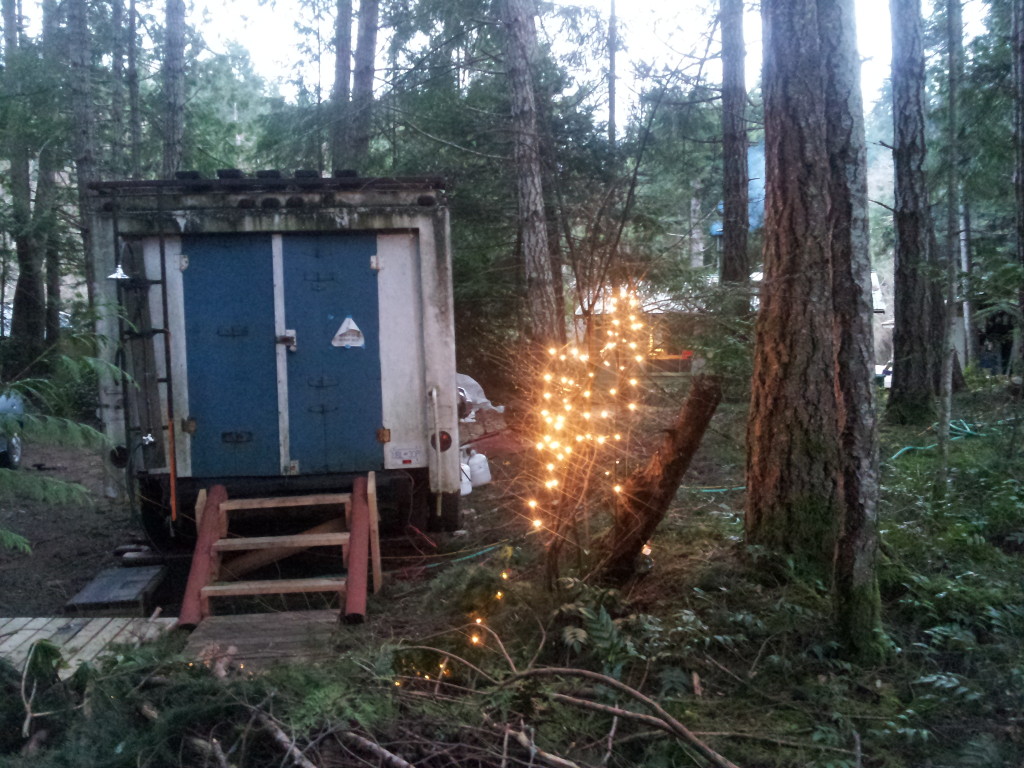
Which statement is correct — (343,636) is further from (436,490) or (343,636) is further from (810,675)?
(810,675)

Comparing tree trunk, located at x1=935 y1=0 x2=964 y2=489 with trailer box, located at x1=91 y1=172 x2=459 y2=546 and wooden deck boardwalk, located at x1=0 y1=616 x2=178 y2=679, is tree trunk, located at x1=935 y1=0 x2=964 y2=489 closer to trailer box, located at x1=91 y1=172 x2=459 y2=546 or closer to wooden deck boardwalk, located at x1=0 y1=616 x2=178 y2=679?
trailer box, located at x1=91 y1=172 x2=459 y2=546

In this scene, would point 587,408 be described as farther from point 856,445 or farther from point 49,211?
point 49,211

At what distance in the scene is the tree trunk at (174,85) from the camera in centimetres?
1683

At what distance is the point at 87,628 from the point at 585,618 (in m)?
2.91

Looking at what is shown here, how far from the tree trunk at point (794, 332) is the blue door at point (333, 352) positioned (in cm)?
282

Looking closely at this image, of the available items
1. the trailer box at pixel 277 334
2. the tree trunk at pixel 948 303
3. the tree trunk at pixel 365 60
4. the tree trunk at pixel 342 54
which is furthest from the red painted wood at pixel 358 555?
the tree trunk at pixel 342 54

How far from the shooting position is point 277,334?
6703mm

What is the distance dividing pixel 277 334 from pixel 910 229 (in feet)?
28.2

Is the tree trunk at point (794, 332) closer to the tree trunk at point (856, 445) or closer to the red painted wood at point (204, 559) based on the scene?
the tree trunk at point (856, 445)

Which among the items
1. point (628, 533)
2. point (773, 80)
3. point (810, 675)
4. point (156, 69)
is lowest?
point (810, 675)

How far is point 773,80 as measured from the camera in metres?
5.53

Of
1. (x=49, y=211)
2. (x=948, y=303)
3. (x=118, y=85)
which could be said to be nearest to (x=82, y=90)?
(x=49, y=211)

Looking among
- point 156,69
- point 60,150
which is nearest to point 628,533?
point 60,150

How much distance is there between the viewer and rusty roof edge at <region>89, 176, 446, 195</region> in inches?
257
